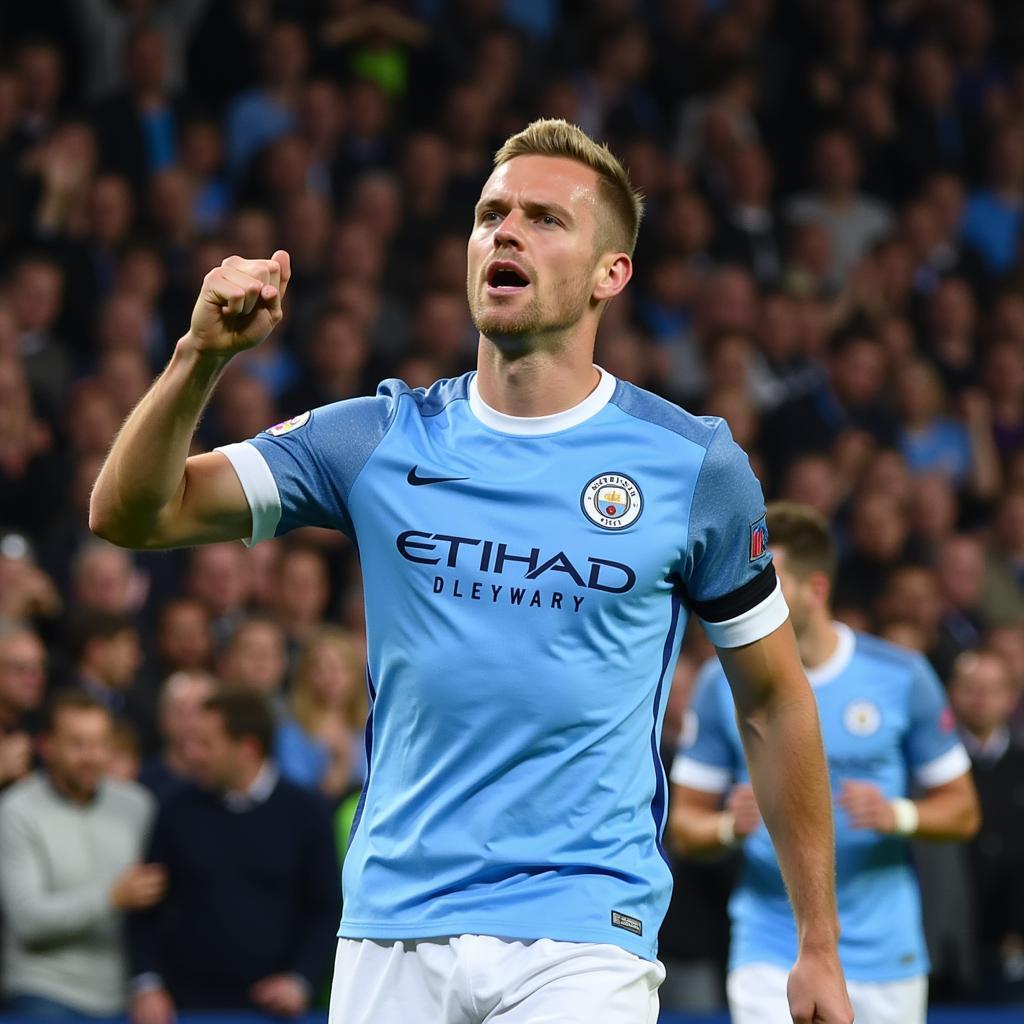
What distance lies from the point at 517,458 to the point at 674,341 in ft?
27.9

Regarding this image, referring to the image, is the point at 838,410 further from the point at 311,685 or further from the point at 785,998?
the point at 785,998

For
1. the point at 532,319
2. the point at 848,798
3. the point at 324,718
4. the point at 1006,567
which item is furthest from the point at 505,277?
the point at 1006,567

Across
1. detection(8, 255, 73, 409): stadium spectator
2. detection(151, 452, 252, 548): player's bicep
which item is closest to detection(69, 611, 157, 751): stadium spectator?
detection(8, 255, 73, 409): stadium spectator

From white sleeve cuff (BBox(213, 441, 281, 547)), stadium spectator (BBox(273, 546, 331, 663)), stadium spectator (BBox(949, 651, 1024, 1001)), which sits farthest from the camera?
stadium spectator (BBox(273, 546, 331, 663))

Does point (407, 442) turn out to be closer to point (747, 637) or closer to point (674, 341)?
point (747, 637)

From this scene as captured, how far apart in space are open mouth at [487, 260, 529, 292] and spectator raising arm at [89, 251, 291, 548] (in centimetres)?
52

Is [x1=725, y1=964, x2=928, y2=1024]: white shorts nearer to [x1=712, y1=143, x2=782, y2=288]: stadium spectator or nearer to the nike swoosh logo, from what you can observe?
the nike swoosh logo

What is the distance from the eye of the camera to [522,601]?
364 cm

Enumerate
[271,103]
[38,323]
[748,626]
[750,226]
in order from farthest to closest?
1. [750,226]
2. [271,103]
3. [38,323]
4. [748,626]

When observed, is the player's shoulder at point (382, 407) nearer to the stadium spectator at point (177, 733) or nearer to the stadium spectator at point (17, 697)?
the stadium spectator at point (177, 733)

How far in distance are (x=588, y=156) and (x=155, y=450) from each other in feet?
3.55

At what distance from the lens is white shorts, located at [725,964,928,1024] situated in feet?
19.4

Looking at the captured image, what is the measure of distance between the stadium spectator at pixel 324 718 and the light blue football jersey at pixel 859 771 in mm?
2414

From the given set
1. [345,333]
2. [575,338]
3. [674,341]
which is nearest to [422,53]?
[674,341]
